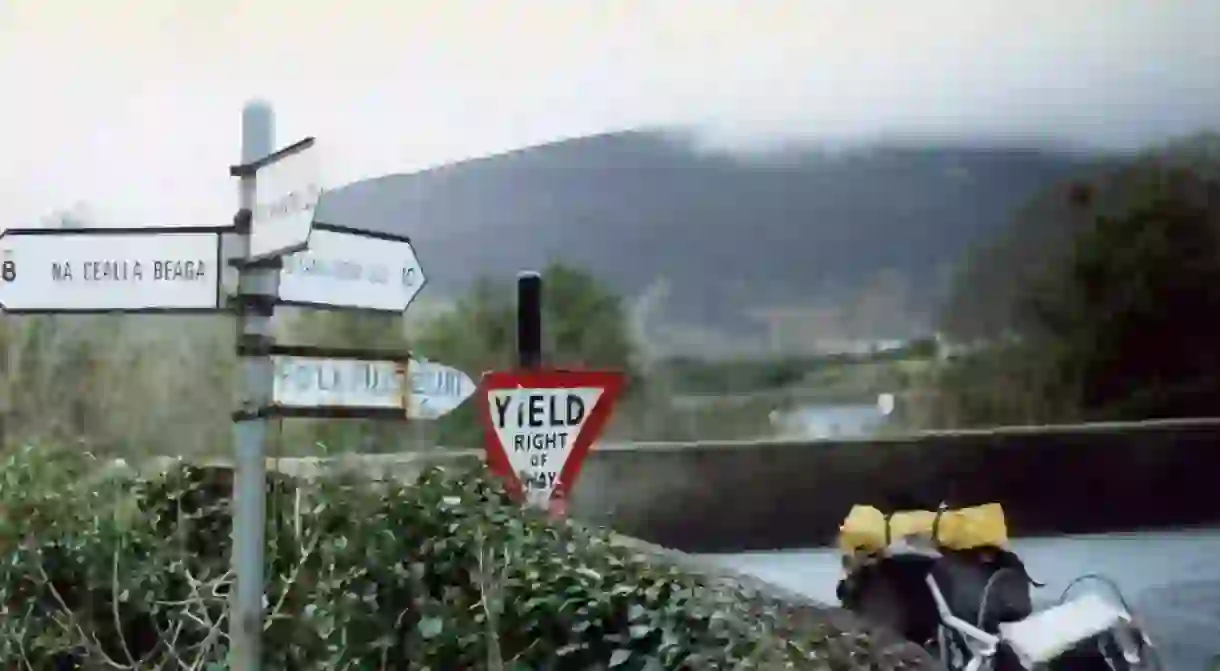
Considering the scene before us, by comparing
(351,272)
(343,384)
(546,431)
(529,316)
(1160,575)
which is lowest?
(1160,575)

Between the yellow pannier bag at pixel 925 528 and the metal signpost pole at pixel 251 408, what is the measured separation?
2654 millimetres

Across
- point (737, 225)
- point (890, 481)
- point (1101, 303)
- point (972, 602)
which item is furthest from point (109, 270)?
point (1101, 303)

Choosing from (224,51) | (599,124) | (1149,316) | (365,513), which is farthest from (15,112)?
(1149,316)

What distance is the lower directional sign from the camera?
3.38 meters

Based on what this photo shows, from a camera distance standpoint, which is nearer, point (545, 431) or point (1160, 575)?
point (545, 431)

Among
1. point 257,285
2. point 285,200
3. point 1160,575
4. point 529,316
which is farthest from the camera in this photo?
point 529,316

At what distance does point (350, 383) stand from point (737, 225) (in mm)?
2350

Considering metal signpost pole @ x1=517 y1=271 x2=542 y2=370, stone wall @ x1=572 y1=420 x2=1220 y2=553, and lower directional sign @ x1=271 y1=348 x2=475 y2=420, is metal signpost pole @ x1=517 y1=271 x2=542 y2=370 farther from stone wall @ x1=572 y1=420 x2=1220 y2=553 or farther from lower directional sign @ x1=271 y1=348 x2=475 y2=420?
lower directional sign @ x1=271 y1=348 x2=475 y2=420

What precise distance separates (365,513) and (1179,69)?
3.28m

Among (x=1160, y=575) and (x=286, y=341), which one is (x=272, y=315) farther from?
(x=1160, y=575)

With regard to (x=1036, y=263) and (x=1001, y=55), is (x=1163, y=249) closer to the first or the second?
(x=1036, y=263)

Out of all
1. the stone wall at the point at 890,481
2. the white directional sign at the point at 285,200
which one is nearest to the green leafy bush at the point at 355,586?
the stone wall at the point at 890,481

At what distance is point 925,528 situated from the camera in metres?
5.30

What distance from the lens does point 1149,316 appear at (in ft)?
16.8
